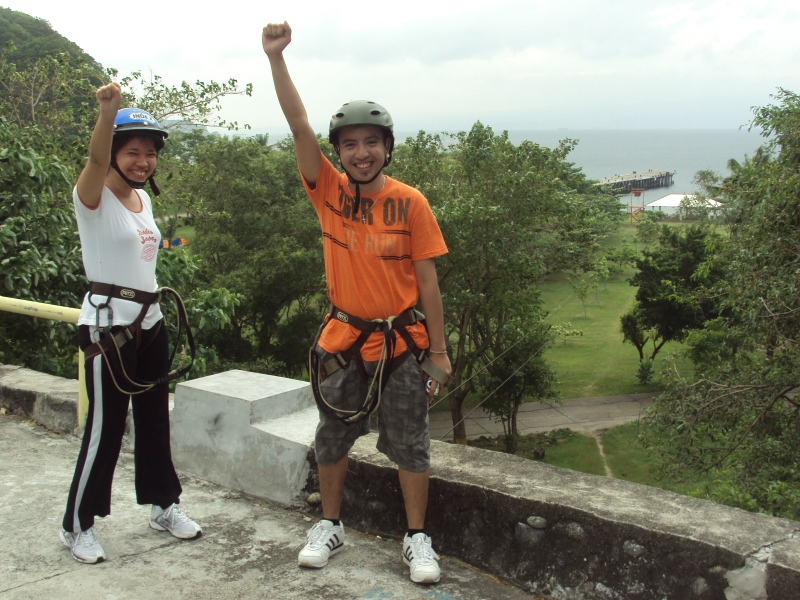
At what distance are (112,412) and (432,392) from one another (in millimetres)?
1211

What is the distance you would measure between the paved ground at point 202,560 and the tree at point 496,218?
42.8 ft

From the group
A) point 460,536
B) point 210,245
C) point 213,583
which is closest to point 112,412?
point 213,583

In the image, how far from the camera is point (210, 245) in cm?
2148

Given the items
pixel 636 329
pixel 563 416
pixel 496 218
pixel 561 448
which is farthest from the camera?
pixel 636 329

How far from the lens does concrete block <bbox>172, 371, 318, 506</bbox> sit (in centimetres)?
329

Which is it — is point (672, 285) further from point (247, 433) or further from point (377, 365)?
point (377, 365)

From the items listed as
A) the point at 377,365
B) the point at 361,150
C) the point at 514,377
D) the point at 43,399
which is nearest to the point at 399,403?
the point at 377,365

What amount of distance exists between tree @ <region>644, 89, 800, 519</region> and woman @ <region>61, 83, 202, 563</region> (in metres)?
6.89

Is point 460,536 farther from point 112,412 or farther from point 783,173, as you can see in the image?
point 783,173

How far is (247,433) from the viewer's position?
3.39m

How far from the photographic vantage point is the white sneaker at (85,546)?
2.76 metres

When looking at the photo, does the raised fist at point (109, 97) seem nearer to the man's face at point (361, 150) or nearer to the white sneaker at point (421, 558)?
the man's face at point (361, 150)

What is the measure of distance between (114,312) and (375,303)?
0.97 metres

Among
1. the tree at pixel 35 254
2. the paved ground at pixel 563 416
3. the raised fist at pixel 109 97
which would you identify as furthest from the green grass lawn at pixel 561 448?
the raised fist at pixel 109 97
